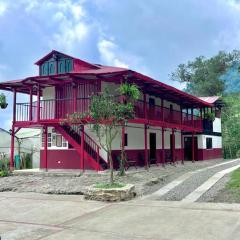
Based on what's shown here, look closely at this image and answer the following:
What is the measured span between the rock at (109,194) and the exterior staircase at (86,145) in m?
6.16

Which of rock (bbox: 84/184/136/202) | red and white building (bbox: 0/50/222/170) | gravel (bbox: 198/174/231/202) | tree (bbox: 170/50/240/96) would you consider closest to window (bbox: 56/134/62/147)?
red and white building (bbox: 0/50/222/170)

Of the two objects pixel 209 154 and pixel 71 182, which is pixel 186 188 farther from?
pixel 209 154

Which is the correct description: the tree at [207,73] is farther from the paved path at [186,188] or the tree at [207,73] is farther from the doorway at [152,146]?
the paved path at [186,188]

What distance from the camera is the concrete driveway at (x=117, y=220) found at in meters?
8.66

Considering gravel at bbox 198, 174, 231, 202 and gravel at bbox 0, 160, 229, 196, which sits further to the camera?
gravel at bbox 0, 160, 229, 196

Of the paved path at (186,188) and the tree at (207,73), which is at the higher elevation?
the tree at (207,73)

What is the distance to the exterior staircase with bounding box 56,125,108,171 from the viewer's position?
20.1 metres

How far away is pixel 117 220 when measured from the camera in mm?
10180

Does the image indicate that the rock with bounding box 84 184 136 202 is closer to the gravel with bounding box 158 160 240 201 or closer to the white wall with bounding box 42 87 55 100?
the gravel with bounding box 158 160 240 201

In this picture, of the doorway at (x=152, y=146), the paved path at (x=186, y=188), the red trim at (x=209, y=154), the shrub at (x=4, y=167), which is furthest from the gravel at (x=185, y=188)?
the red trim at (x=209, y=154)

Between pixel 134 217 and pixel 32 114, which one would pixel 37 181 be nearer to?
pixel 32 114

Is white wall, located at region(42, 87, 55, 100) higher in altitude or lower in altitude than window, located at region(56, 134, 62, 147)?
higher

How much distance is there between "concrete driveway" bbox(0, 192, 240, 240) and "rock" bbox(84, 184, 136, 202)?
0.39m

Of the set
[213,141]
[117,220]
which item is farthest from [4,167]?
[213,141]
